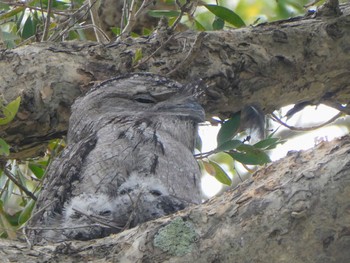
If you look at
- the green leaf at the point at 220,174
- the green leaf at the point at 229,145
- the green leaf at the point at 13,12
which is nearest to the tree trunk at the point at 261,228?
the green leaf at the point at 229,145

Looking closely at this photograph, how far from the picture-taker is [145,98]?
139 inches

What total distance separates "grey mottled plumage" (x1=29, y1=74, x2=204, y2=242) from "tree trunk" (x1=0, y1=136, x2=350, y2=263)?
46cm

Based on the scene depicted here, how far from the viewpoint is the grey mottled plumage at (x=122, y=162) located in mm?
2908

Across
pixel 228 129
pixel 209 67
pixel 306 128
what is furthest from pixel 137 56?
pixel 306 128

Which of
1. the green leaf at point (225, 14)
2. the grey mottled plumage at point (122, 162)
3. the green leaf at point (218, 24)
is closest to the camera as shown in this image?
the grey mottled plumage at point (122, 162)

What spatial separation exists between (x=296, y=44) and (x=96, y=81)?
0.95 meters

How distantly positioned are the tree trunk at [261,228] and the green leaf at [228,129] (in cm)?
151

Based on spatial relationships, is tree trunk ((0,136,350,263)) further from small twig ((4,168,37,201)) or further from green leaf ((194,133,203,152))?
small twig ((4,168,37,201))

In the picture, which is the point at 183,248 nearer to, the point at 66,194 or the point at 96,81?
the point at 66,194

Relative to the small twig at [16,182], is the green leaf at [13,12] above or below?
above

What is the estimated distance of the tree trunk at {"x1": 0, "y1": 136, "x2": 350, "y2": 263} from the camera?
6.24ft

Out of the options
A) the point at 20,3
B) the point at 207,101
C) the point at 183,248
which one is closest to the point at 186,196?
the point at 207,101

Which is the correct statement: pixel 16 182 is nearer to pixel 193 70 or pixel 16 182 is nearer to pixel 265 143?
pixel 193 70

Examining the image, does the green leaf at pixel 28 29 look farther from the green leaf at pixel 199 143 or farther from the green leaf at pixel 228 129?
the green leaf at pixel 228 129
